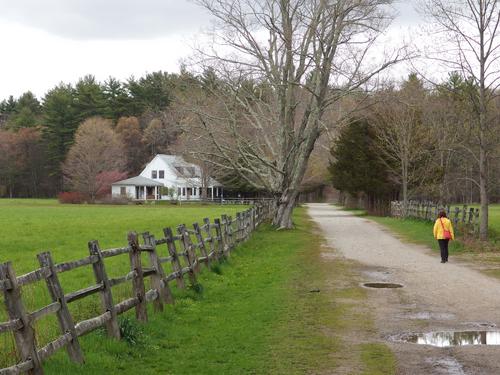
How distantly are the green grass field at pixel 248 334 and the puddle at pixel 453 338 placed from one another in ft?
2.15

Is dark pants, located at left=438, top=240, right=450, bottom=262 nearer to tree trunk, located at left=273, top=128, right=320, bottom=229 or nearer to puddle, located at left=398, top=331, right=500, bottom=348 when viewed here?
puddle, located at left=398, top=331, right=500, bottom=348

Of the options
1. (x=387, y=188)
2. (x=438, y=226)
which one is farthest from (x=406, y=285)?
(x=387, y=188)

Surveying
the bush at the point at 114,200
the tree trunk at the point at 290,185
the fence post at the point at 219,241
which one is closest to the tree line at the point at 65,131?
the bush at the point at 114,200

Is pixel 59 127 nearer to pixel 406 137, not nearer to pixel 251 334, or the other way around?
pixel 406 137

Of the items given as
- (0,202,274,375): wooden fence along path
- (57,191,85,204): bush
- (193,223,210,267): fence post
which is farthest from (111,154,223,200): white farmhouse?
(0,202,274,375): wooden fence along path

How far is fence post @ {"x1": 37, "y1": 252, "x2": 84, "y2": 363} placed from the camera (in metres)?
6.69

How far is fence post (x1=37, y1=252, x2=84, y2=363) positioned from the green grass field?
130 mm

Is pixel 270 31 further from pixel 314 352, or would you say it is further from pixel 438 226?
pixel 314 352

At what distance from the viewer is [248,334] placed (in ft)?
29.7

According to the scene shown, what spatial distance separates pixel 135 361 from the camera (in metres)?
7.59

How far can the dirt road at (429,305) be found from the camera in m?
7.48

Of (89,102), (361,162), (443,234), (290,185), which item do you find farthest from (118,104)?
(443,234)

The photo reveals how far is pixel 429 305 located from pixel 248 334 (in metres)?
3.98

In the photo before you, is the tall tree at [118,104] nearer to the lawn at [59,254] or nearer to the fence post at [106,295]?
the lawn at [59,254]
